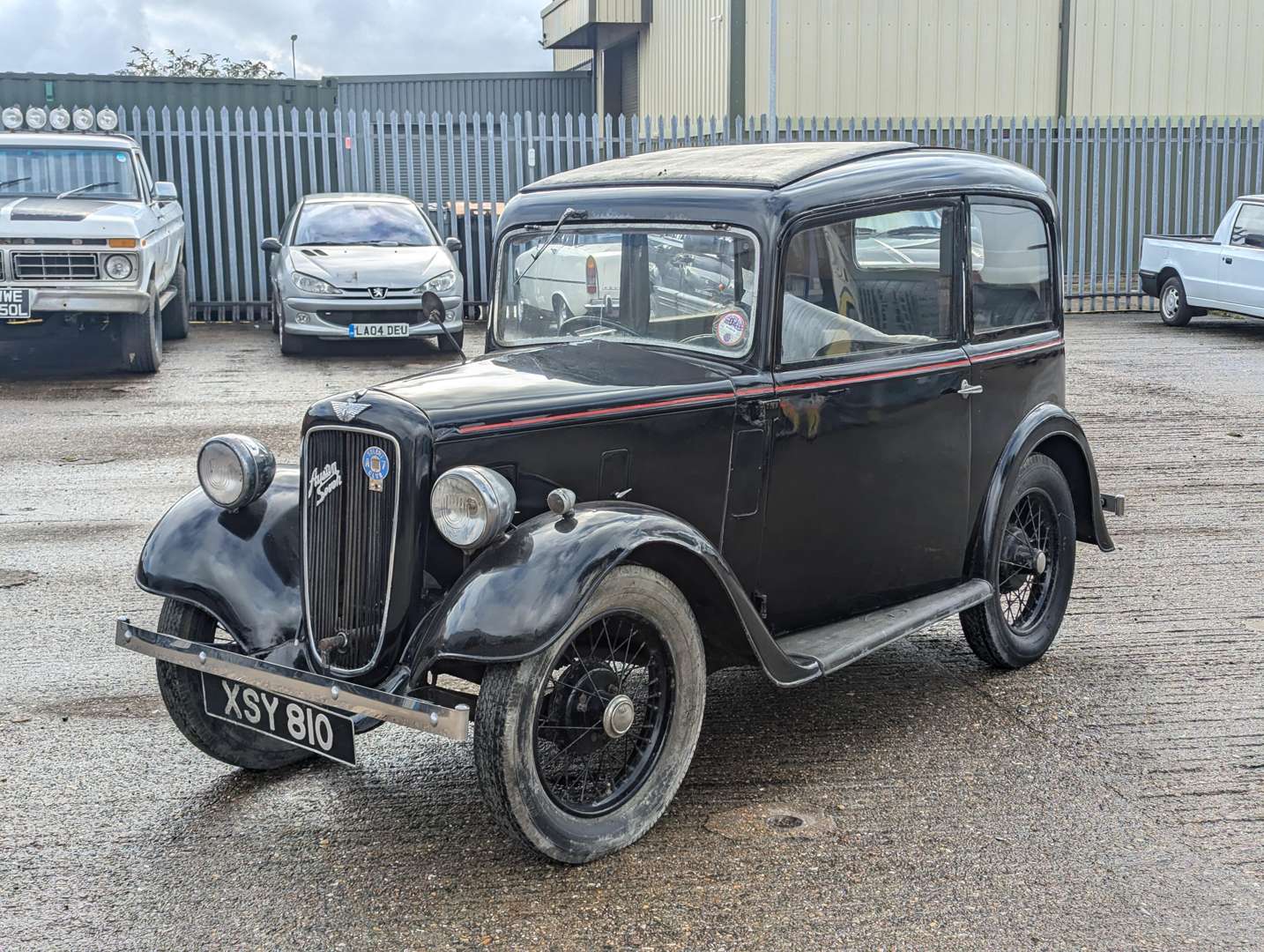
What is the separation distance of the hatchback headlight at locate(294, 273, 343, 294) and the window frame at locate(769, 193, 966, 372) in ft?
30.3

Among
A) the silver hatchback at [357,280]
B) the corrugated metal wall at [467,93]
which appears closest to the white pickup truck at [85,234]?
the silver hatchback at [357,280]

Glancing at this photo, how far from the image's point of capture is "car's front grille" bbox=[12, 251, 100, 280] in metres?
11.6

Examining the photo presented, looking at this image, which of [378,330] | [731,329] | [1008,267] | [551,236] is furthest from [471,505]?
[378,330]

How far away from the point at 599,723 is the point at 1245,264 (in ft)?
46.9

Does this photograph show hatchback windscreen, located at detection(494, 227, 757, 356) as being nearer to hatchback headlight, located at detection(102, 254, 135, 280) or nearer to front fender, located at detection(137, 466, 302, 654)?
front fender, located at detection(137, 466, 302, 654)

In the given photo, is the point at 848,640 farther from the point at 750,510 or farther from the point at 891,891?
the point at 891,891

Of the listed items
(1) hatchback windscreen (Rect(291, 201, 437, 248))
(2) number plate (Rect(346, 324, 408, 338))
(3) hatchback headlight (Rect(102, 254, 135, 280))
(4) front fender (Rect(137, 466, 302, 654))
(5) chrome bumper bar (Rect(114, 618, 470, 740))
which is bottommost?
(5) chrome bumper bar (Rect(114, 618, 470, 740))

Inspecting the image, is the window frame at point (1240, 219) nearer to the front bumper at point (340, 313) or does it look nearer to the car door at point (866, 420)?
the front bumper at point (340, 313)

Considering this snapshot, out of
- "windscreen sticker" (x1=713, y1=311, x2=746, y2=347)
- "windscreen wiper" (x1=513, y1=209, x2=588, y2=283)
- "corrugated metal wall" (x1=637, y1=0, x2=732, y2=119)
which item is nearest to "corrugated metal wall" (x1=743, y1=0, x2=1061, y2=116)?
"corrugated metal wall" (x1=637, y1=0, x2=732, y2=119)

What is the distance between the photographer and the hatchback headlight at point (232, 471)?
4.17m

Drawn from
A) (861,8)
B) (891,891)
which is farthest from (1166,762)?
(861,8)

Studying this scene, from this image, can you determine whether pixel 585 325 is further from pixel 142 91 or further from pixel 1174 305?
pixel 142 91

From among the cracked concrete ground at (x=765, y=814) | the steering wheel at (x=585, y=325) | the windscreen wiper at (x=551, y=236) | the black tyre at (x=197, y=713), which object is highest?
the windscreen wiper at (x=551, y=236)

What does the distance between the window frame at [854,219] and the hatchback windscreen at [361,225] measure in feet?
32.5
